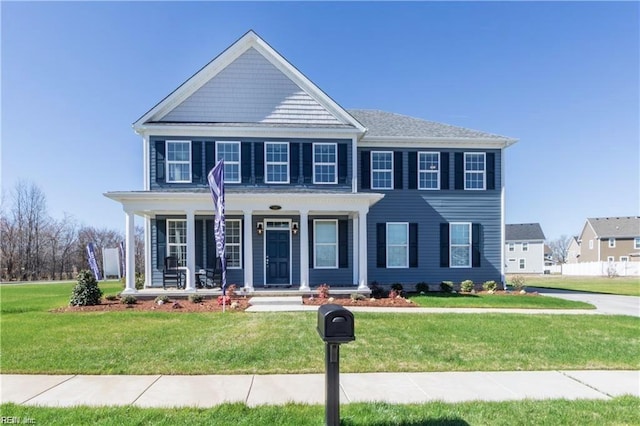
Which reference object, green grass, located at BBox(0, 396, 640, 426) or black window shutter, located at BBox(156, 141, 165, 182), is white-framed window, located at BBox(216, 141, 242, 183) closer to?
black window shutter, located at BBox(156, 141, 165, 182)

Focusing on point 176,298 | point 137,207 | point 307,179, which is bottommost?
point 176,298

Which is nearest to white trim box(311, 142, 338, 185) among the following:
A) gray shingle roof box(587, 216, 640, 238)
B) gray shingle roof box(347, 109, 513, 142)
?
gray shingle roof box(347, 109, 513, 142)

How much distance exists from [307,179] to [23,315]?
32.9 feet

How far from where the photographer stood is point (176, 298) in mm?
12695

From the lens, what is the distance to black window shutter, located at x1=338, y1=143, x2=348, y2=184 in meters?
14.9

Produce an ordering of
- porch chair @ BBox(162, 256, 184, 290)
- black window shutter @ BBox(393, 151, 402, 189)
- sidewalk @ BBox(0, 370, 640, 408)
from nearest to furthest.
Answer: sidewalk @ BBox(0, 370, 640, 408) → porch chair @ BBox(162, 256, 184, 290) → black window shutter @ BBox(393, 151, 402, 189)

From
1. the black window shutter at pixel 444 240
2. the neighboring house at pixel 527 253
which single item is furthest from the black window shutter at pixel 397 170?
the neighboring house at pixel 527 253

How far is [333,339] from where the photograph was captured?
125 inches

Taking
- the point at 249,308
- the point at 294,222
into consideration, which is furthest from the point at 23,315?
the point at 294,222

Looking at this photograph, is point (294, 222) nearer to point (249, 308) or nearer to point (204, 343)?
point (249, 308)

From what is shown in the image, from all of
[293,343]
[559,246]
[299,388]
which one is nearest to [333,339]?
[299,388]

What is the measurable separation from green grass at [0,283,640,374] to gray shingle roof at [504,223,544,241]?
4248cm

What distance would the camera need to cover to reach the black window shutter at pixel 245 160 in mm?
14500

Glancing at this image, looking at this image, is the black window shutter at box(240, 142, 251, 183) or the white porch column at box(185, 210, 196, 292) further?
the black window shutter at box(240, 142, 251, 183)
